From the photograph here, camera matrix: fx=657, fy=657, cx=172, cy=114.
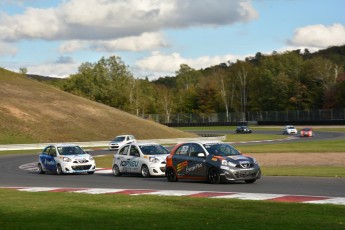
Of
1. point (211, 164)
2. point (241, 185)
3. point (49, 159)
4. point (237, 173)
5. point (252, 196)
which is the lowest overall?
point (241, 185)

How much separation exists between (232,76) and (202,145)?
5565 inches

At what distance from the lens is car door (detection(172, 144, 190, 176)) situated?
A: 2288 cm

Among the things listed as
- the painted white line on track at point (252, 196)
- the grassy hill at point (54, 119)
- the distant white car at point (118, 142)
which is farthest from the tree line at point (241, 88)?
the painted white line on track at point (252, 196)

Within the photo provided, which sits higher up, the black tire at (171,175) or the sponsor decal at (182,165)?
the sponsor decal at (182,165)

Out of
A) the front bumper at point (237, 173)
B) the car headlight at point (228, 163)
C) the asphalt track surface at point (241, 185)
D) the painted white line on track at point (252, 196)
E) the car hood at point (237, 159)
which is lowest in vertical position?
the asphalt track surface at point (241, 185)

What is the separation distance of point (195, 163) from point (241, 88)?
13755cm

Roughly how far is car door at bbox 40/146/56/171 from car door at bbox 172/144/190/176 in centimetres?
903

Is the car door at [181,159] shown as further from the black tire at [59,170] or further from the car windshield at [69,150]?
the car windshield at [69,150]

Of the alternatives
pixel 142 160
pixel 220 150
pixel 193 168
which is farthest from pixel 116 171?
pixel 220 150

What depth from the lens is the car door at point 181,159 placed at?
22.9 meters

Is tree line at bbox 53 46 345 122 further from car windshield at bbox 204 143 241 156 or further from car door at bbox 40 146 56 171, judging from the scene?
car windshield at bbox 204 143 241 156

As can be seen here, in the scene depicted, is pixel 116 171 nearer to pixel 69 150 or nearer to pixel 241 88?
pixel 69 150

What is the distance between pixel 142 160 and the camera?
87.3ft

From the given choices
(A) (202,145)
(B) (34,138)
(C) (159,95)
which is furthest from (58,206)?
(C) (159,95)
